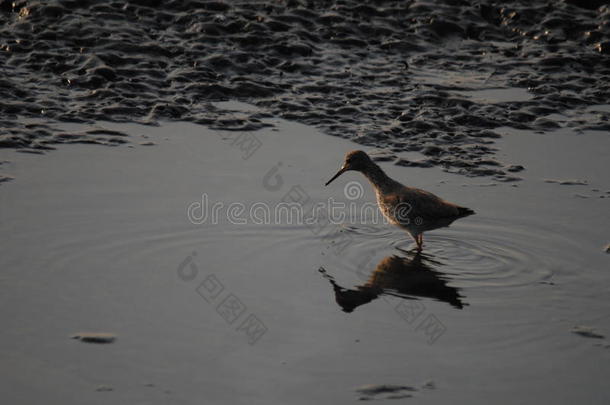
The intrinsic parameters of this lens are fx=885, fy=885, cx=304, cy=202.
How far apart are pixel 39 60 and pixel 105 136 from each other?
109 inches

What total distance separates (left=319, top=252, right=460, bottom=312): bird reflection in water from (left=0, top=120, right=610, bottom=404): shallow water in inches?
1.2

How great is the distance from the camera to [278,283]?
7805 millimetres

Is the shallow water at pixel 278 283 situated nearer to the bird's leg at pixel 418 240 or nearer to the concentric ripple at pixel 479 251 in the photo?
the concentric ripple at pixel 479 251

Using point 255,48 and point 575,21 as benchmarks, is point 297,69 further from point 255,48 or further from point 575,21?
point 575,21

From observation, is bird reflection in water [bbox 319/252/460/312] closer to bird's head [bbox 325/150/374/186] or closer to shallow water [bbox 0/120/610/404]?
→ shallow water [bbox 0/120/610/404]

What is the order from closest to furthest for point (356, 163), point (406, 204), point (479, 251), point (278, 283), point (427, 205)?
point (278, 283) < point (479, 251) < point (427, 205) < point (406, 204) < point (356, 163)

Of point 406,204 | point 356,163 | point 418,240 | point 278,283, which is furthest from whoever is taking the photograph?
point 356,163

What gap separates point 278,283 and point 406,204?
2048 mm

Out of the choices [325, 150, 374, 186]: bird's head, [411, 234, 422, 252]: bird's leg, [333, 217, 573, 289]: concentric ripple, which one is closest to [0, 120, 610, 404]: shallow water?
[333, 217, 573, 289]: concentric ripple

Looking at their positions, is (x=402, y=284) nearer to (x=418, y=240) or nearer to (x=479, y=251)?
(x=479, y=251)

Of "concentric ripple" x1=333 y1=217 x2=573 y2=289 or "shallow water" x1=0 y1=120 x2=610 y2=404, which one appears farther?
"concentric ripple" x1=333 y1=217 x2=573 y2=289

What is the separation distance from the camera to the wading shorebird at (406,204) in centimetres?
901

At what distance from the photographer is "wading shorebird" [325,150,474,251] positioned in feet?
29.6

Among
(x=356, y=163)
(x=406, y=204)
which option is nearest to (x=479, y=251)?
(x=406, y=204)
